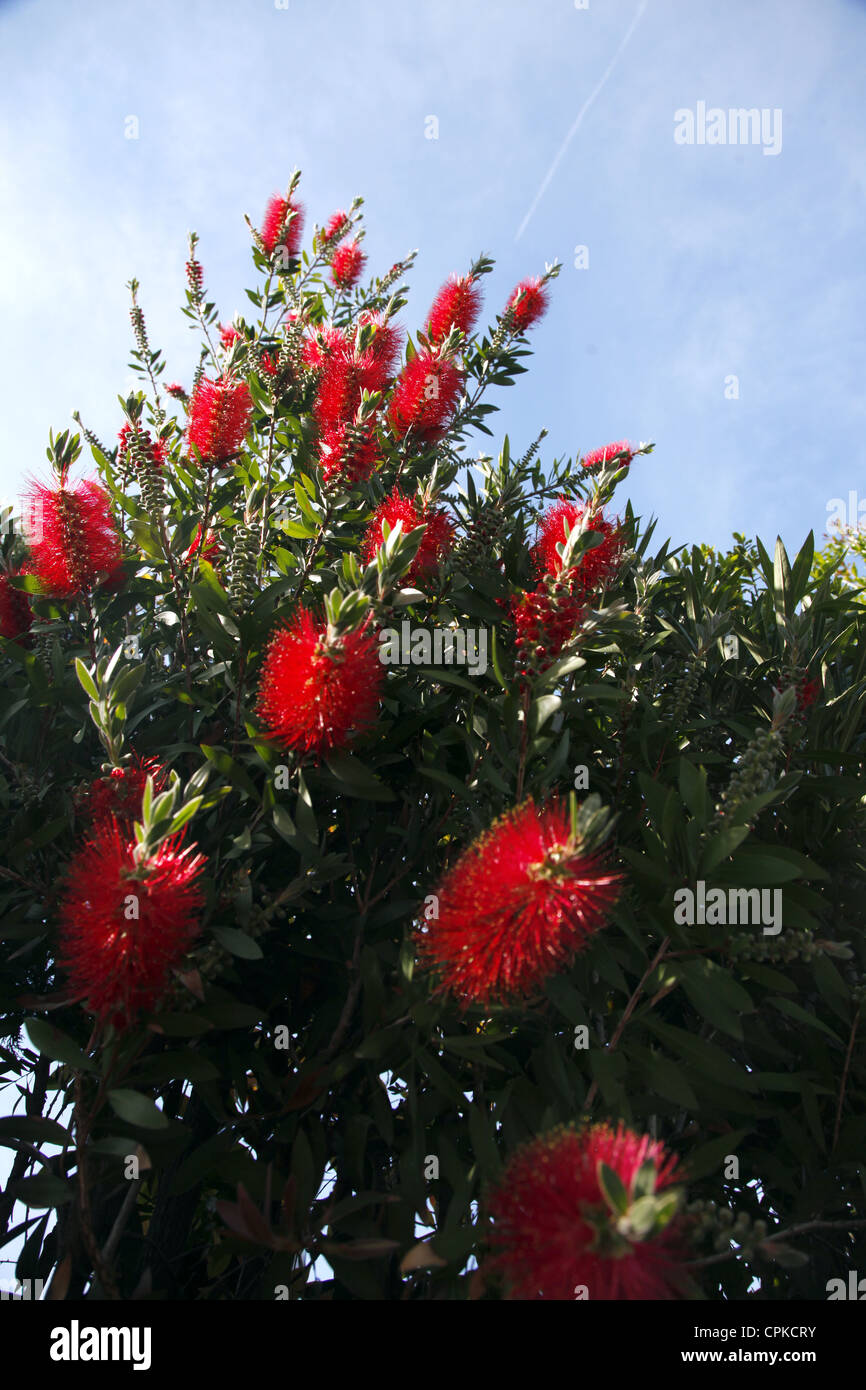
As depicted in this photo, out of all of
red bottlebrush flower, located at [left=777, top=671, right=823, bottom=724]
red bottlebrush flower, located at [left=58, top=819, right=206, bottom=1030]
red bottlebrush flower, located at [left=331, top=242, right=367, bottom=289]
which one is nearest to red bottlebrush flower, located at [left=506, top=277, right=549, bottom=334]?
red bottlebrush flower, located at [left=331, top=242, right=367, bottom=289]

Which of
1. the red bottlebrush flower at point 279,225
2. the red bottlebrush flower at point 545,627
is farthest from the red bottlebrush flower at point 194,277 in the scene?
the red bottlebrush flower at point 545,627

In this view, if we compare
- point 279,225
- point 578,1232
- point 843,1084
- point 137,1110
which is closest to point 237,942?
point 137,1110

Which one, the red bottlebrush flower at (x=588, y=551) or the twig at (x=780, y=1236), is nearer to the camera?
the twig at (x=780, y=1236)

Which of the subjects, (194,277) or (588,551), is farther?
(194,277)

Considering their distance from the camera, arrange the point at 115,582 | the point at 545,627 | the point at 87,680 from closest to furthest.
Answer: the point at 87,680 → the point at 545,627 → the point at 115,582

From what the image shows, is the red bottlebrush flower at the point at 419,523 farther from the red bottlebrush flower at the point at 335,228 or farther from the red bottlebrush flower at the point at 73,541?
the red bottlebrush flower at the point at 335,228

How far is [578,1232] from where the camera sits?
1320mm

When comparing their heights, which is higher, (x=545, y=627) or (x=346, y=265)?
(x=346, y=265)

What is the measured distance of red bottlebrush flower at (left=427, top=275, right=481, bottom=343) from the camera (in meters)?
3.65

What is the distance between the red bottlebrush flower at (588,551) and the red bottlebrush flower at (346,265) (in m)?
2.84

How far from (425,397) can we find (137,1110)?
2425 mm

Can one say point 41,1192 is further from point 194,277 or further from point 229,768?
point 194,277

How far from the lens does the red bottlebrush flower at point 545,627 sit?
213cm

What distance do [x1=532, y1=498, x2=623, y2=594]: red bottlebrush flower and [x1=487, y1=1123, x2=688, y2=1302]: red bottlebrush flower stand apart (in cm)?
134
